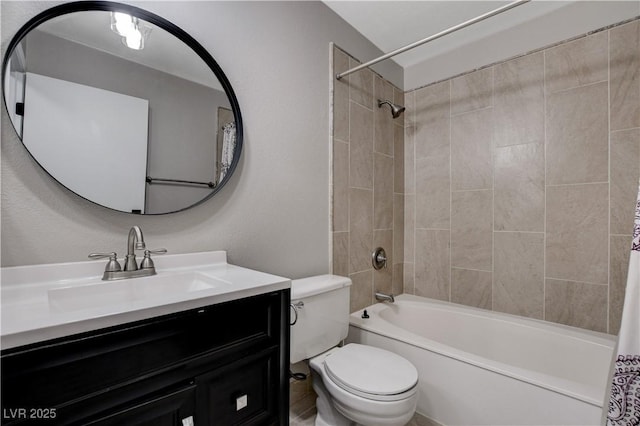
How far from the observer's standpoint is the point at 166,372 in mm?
760

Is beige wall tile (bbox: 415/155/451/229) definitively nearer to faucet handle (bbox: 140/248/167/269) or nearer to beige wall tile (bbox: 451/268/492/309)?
beige wall tile (bbox: 451/268/492/309)

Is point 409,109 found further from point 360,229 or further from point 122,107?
point 122,107

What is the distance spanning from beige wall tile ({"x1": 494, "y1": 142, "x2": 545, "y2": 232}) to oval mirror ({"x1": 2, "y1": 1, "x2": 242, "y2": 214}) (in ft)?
6.12

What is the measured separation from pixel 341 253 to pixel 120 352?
1.44 metres

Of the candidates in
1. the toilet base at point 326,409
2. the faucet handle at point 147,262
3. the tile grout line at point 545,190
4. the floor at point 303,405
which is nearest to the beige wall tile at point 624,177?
the tile grout line at point 545,190

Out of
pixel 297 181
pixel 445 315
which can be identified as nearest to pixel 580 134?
pixel 445 315

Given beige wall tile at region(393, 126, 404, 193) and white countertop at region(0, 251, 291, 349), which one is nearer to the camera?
white countertop at region(0, 251, 291, 349)

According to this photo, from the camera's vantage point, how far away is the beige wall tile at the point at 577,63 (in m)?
1.81

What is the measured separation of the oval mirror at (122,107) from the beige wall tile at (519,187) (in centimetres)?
187

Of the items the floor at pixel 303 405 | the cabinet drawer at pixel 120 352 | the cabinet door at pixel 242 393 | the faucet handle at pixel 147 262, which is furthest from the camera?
the floor at pixel 303 405

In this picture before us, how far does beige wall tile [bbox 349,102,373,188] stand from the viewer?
2096 millimetres

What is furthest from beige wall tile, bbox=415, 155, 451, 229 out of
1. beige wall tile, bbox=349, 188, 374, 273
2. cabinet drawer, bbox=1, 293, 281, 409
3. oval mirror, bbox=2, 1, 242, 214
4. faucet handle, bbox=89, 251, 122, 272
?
faucet handle, bbox=89, 251, 122, 272

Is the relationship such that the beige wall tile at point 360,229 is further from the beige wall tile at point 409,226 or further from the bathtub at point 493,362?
the beige wall tile at point 409,226

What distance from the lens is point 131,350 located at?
0.71m
